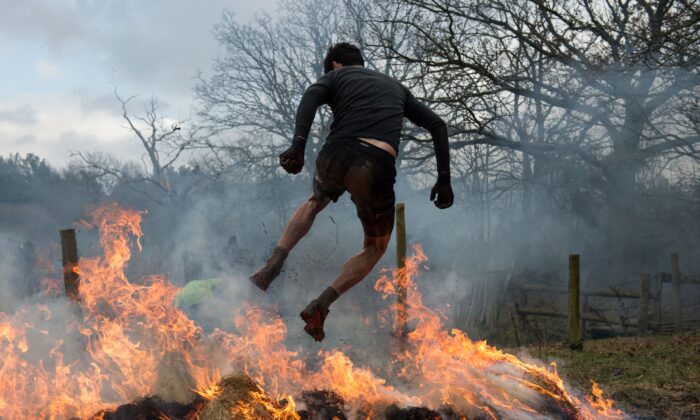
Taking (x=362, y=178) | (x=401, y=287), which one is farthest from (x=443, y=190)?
(x=401, y=287)

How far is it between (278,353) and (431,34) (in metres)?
7.83

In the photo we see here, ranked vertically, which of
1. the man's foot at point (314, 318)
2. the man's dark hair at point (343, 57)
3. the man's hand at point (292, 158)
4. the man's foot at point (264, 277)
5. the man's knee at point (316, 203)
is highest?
the man's dark hair at point (343, 57)

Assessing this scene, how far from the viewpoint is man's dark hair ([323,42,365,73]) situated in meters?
3.77

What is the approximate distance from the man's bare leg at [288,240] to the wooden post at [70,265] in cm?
334

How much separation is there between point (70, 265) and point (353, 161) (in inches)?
159

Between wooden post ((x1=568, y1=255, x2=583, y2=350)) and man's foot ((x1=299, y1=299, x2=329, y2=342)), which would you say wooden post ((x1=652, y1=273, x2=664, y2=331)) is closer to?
wooden post ((x1=568, y1=255, x2=583, y2=350))

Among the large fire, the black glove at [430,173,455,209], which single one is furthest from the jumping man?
the large fire

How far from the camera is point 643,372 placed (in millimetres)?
6008

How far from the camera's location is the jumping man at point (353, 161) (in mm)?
3402

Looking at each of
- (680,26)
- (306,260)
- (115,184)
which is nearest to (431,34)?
(680,26)

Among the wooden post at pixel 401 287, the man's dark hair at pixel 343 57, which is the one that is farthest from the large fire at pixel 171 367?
the man's dark hair at pixel 343 57

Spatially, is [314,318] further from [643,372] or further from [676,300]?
[676,300]

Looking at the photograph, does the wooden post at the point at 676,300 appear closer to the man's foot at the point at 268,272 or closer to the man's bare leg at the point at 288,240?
the man's bare leg at the point at 288,240

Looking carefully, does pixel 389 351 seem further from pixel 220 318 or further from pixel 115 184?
pixel 115 184
